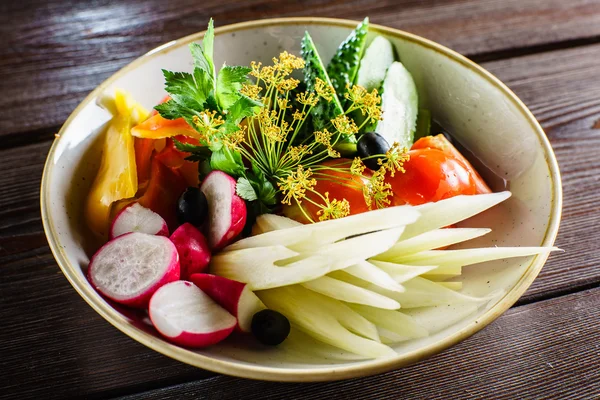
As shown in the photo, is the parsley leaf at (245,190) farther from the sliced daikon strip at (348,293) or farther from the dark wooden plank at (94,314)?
the dark wooden plank at (94,314)

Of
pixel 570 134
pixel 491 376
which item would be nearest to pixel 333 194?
pixel 491 376

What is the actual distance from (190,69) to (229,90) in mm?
316

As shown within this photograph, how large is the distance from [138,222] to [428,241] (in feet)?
1.73

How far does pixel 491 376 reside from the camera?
3.38ft

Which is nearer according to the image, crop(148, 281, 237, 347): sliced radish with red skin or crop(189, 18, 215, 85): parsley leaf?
crop(148, 281, 237, 347): sliced radish with red skin

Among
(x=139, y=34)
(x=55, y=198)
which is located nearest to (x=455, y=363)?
(x=55, y=198)

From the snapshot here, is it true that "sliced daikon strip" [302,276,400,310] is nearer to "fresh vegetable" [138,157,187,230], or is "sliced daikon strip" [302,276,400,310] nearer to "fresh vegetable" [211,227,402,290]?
"fresh vegetable" [211,227,402,290]

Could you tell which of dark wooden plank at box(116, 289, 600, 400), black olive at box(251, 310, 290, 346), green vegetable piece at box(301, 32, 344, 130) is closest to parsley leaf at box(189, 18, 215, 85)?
green vegetable piece at box(301, 32, 344, 130)

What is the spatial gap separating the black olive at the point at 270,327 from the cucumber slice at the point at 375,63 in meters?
0.64

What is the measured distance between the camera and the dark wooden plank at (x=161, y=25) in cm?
168

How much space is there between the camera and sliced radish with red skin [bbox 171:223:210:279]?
1017 millimetres

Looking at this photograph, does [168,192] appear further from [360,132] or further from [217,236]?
[360,132]

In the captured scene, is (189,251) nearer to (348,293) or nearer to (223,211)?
(223,211)

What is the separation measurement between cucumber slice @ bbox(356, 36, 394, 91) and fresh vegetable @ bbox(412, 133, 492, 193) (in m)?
0.21
